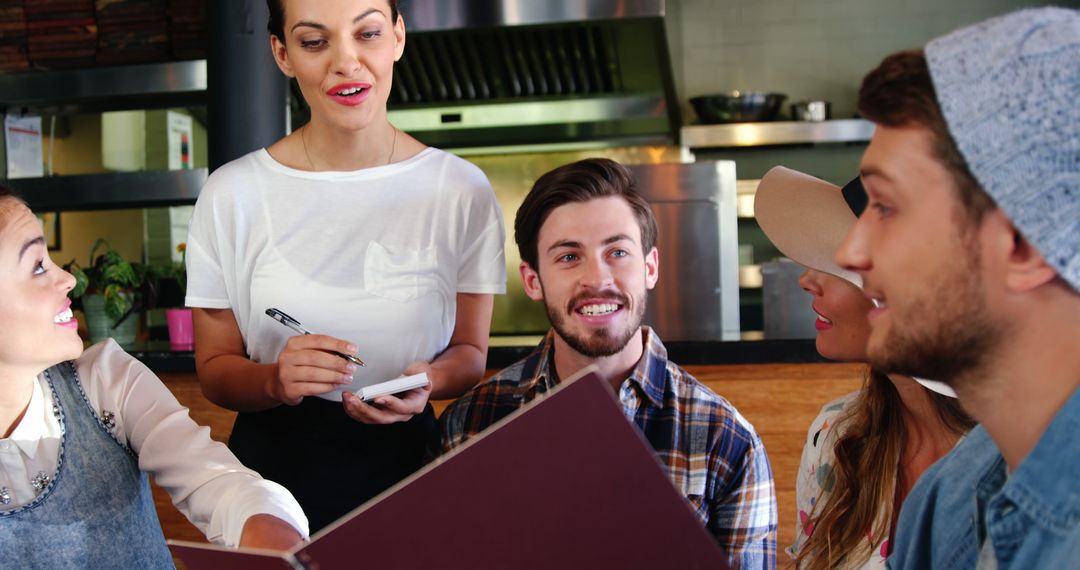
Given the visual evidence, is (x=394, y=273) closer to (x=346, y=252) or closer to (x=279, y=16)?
(x=346, y=252)

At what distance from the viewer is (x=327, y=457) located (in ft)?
5.26

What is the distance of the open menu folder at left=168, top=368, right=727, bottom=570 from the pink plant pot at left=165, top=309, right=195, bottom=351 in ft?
8.85

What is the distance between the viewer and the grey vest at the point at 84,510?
130cm

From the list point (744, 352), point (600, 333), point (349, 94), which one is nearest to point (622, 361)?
point (600, 333)

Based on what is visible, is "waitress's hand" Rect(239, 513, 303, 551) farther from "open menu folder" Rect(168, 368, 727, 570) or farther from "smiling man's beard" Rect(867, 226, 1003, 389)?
"smiling man's beard" Rect(867, 226, 1003, 389)

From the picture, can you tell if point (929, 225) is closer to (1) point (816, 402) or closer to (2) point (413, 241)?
(2) point (413, 241)

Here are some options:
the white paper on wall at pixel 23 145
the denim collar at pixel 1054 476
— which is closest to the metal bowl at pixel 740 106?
the white paper on wall at pixel 23 145

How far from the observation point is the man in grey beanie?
2.43 ft

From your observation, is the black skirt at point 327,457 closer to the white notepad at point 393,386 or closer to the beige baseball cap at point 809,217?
the white notepad at point 393,386

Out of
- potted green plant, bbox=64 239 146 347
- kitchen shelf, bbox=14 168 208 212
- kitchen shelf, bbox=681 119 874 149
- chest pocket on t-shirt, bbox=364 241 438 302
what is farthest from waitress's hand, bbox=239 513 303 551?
kitchen shelf, bbox=681 119 874 149

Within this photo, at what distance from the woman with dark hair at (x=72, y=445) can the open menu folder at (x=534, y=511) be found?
0.46 metres

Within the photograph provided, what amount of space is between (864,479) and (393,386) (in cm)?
69

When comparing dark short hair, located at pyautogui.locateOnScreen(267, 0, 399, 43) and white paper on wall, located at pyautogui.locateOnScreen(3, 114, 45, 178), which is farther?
white paper on wall, located at pyautogui.locateOnScreen(3, 114, 45, 178)

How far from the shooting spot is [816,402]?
2.75 metres
